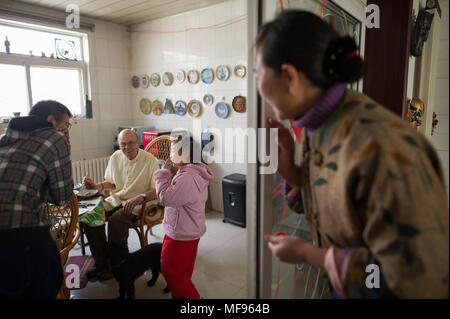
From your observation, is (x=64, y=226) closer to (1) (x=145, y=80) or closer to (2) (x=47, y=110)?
(2) (x=47, y=110)

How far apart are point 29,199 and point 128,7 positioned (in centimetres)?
299

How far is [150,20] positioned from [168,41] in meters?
0.47

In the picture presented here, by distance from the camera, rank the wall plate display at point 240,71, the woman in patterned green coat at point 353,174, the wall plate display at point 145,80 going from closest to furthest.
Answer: the woman in patterned green coat at point 353,174, the wall plate display at point 240,71, the wall plate display at point 145,80

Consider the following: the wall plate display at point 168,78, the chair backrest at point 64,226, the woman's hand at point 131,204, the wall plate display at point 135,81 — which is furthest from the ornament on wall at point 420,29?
the wall plate display at point 135,81

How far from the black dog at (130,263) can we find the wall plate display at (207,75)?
2166 millimetres

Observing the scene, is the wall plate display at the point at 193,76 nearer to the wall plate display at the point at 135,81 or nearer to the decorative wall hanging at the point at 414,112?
the wall plate display at the point at 135,81

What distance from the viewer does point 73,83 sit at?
386 centimetres

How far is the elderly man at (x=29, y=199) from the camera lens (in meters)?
1.18

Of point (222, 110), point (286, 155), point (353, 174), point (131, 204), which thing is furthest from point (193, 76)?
point (353, 174)

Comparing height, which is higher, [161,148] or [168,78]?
[168,78]

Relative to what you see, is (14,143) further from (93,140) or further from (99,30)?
(99,30)

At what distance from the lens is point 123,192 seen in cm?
240

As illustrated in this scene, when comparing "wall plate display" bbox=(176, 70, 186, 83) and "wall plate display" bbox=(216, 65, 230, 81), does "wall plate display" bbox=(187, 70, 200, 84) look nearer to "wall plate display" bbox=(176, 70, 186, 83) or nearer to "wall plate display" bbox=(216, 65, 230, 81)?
"wall plate display" bbox=(176, 70, 186, 83)
